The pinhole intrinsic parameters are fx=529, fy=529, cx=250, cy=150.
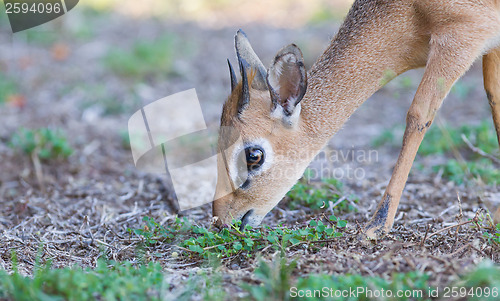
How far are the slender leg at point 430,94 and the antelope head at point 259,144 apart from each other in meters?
0.80

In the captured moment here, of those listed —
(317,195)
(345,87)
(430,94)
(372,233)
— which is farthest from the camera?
(317,195)

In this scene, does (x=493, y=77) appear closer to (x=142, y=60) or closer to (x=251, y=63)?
(x=251, y=63)

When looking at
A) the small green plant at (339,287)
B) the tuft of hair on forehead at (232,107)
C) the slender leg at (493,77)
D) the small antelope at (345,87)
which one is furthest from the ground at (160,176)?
the tuft of hair on forehead at (232,107)

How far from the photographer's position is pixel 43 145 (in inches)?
242

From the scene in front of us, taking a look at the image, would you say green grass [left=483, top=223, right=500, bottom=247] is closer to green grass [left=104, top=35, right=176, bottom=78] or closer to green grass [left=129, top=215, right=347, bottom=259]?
green grass [left=129, top=215, right=347, bottom=259]

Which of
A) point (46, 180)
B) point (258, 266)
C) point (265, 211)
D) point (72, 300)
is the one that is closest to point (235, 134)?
point (265, 211)

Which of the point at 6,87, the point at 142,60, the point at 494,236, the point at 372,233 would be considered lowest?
the point at 494,236

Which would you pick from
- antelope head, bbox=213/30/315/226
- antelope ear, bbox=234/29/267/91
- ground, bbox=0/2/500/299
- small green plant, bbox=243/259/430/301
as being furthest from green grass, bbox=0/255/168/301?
antelope ear, bbox=234/29/267/91

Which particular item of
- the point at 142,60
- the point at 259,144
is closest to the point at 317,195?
the point at 259,144

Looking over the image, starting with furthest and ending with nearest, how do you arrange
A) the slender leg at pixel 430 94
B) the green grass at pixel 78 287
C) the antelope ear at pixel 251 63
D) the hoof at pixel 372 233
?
the antelope ear at pixel 251 63 < the slender leg at pixel 430 94 < the hoof at pixel 372 233 < the green grass at pixel 78 287

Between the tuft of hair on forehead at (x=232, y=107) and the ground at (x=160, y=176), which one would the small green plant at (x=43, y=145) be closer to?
the ground at (x=160, y=176)

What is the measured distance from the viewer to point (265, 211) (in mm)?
4238

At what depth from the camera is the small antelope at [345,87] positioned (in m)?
3.91

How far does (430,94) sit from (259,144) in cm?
133
